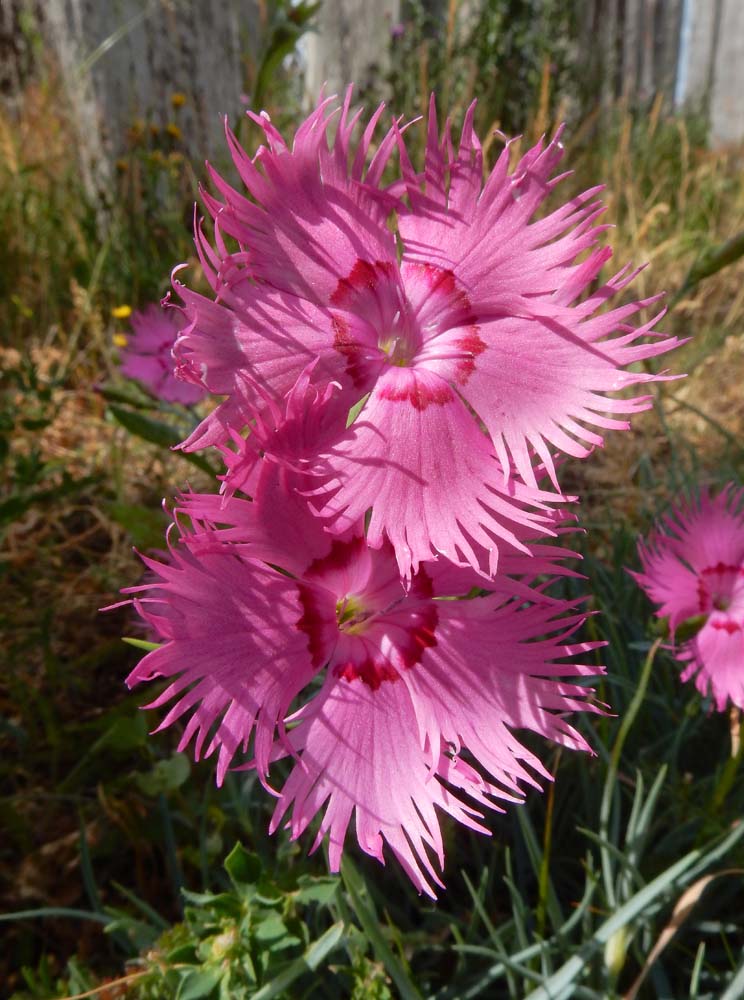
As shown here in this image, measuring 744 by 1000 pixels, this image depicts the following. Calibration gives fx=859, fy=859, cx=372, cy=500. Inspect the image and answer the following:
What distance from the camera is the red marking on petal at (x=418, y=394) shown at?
58cm

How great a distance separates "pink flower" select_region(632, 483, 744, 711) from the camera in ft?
2.86

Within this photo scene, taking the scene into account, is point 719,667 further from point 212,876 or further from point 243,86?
point 243,86

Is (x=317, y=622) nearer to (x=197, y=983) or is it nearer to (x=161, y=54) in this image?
(x=197, y=983)

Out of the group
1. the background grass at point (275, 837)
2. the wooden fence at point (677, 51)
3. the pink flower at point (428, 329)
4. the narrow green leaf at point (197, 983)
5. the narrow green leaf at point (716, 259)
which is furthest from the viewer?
the wooden fence at point (677, 51)

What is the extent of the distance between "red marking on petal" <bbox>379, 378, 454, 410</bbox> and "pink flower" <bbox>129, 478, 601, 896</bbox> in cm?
9

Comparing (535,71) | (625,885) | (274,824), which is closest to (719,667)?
(625,885)

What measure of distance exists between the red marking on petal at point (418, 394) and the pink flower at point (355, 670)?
3.7 inches

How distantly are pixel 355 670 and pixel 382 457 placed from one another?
0.18 meters

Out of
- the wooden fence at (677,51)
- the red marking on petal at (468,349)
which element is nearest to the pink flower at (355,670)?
the red marking on petal at (468,349)

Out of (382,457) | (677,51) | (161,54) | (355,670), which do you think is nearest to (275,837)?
(355,670)

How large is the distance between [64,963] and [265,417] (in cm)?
93

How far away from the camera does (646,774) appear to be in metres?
1.09

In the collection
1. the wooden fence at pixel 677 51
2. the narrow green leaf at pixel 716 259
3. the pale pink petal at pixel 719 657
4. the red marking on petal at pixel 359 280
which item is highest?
the wooden fence at pixel 677 51

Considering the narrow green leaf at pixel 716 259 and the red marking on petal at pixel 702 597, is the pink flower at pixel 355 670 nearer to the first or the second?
the red marking on petal at pixel 702 597
